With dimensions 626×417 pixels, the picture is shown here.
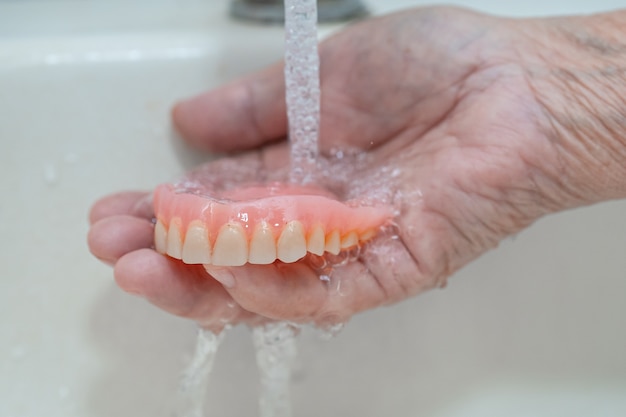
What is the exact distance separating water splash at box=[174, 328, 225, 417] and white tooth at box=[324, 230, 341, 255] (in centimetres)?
18

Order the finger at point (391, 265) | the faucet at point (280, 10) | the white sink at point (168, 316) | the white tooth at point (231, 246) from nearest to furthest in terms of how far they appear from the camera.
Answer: the white tooth at point (231, 246) → the finger at point (391, 265) → the white sink at point (168, 316) → the faucet at point (280, 10)

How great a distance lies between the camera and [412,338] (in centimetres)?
74

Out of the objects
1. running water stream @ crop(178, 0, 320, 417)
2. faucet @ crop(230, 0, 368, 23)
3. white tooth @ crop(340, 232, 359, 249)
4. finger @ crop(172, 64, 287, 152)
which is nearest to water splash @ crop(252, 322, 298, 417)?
running water stream @ crop(178, 0, 320, 417)

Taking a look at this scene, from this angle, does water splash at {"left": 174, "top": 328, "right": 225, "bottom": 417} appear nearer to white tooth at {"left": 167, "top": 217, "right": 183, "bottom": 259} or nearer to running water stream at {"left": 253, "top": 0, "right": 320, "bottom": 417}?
running water stream at {"left": 253, "top": 0, "right": 320, "bottom": 417}

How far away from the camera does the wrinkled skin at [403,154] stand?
498 mm

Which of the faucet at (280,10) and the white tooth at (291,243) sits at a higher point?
the faucet at (280,10)

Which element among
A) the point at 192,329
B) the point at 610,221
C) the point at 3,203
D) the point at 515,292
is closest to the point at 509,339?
the point at 515,292

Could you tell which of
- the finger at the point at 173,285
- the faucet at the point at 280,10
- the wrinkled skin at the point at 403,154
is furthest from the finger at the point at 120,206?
the faucet at the point at 280,10

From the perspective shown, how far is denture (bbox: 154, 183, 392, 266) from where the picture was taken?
0.43 meters

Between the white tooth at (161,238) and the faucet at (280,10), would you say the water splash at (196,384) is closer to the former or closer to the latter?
the white tooth at (161,238)

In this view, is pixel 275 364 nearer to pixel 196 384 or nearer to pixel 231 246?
pixel 196 384

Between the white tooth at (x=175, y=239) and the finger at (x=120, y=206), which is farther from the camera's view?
the finger at (x=120, y=206)

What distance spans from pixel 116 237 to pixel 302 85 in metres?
0.23

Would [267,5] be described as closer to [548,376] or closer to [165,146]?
[165,146]
